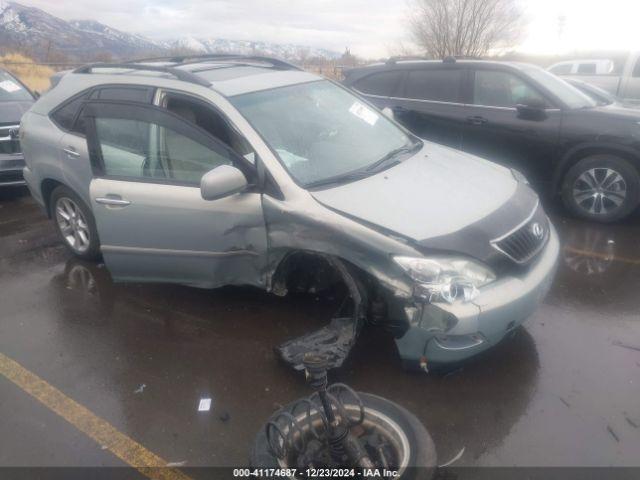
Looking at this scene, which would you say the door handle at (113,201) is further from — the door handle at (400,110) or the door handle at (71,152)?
the door handle at (400,110)

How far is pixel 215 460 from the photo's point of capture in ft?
9.32

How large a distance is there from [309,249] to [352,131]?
1.32m

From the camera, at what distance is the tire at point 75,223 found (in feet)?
16.4

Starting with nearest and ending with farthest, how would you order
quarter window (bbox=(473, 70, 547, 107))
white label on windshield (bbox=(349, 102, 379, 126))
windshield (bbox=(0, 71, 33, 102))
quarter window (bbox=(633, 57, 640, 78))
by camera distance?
white label on windshield (bbox=(349, 102, 379, 126))
quarter window (bbox=(473, 70, 547, 107))
windshield (bbox=(0, 71, 33, 102))
quarter window (bbox=(633, 57, 640, 78))

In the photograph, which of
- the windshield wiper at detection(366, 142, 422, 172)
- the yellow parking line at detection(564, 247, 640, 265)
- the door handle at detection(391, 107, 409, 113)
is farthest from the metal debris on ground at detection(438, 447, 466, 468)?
the door handle at detection(391, 107, 409, 113)

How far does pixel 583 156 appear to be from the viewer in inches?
235

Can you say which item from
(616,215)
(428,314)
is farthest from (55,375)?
(616,215)

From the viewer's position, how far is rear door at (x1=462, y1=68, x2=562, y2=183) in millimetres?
6066

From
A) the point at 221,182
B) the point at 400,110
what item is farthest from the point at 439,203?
the point at 400,110

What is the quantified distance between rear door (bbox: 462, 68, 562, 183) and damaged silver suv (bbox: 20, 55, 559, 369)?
2124 mm

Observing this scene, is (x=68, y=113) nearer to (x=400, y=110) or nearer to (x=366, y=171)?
(x=366, y=171)

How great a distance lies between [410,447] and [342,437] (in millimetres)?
328

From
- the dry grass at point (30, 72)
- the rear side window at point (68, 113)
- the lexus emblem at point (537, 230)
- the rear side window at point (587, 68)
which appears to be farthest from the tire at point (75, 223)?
the dry grass at point (30, 72)

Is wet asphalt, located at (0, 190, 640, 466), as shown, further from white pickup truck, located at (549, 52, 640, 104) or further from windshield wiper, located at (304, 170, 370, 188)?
white pickup truck, located at (549, 52, 640, 104)
